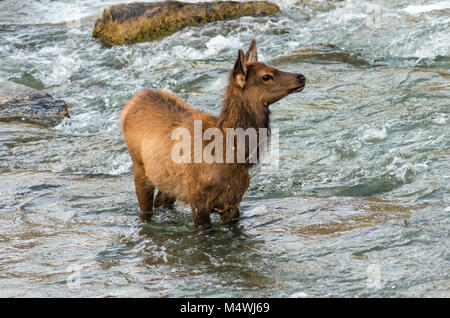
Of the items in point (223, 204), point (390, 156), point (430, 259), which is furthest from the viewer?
point (390, 156)

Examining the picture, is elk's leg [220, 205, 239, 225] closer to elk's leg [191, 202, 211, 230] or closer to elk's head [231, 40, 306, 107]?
elk's leg [191, 202, 211, 230]

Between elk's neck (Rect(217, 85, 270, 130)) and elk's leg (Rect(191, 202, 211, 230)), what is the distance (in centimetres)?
76

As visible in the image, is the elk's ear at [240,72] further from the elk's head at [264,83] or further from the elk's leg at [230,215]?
the elk's leg at [230,215]

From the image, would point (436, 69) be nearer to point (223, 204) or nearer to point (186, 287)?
point (223, 204)

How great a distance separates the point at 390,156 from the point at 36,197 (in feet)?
13.0

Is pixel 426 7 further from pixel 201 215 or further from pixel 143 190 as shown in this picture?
pixel 201 215

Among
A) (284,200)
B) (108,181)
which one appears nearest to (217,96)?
(108,181)

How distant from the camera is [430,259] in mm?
4578

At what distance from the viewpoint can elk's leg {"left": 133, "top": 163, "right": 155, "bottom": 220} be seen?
20.3 ft

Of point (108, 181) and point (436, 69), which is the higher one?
Result: point (436, 69)

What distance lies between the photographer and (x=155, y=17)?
534 inches

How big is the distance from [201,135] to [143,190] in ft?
3.57

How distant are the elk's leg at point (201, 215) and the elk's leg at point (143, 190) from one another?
782 millimetres

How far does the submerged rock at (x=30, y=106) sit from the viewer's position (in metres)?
9.59
